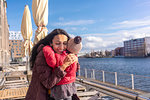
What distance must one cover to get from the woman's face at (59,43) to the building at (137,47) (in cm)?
14871

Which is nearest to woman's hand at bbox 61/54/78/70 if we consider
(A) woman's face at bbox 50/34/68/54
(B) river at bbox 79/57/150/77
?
(A) woman's face at bbox 50/34/68/54

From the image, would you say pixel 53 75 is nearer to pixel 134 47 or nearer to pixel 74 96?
pixel 74 96

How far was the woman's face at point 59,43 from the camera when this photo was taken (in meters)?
2.18

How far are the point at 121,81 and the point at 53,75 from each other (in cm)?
856

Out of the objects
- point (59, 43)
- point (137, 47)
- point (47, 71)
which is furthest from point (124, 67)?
point (137, 47)

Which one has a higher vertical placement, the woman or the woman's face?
the woman's face

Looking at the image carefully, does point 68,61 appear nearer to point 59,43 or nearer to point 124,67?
point 59,43

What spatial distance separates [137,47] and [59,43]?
16271 centimetres

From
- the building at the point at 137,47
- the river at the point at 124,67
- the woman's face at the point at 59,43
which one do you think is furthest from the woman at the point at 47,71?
the building at the point at 137,47

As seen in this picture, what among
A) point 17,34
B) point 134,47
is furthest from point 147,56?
point 17,34

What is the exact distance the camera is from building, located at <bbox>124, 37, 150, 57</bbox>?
460ft

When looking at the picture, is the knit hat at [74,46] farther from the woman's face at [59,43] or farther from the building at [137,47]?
the building at [137,47]

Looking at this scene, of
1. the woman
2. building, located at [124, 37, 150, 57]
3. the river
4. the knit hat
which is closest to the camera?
the woman

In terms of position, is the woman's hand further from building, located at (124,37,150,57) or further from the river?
building, located at (124,37,150,57)
